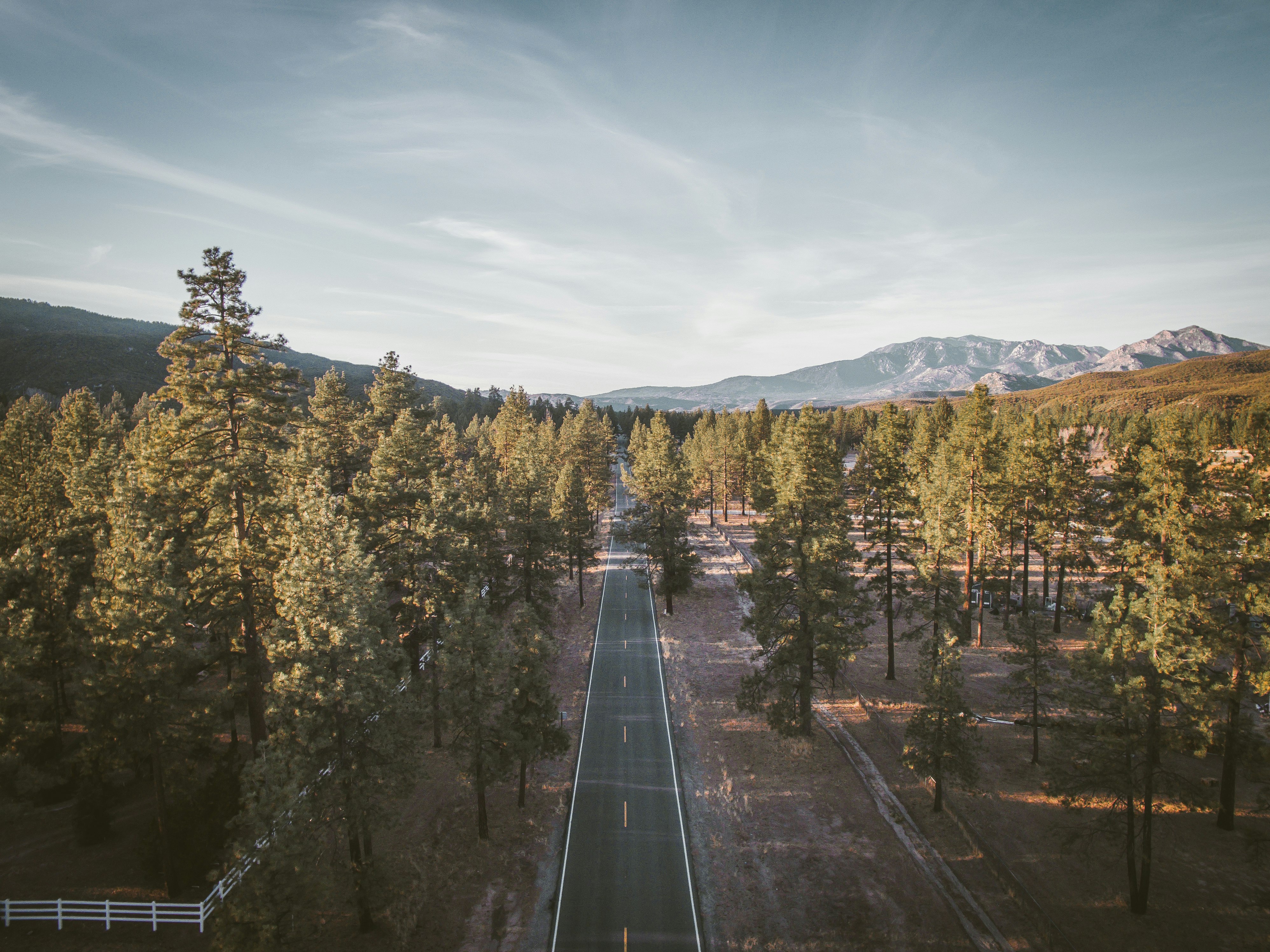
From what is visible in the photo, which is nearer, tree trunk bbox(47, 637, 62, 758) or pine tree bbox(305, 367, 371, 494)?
tree trunk bbox(47, 637, 62, 758)

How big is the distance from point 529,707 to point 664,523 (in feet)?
71.4

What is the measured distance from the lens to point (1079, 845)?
20109 millimetres

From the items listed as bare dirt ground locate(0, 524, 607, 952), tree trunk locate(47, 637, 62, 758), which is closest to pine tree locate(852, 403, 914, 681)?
bare dirt ground locate(0, 524, 607, 952)

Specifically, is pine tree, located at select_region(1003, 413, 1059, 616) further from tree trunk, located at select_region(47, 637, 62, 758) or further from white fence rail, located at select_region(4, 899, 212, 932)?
tree trunk, located at select_region(47, 637, 62, 758)

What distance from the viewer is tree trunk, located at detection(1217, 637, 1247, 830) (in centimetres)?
1884

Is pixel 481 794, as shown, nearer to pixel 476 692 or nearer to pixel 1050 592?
pixel 476 692

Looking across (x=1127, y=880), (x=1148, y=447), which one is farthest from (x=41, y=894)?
(x=1148, y=447)

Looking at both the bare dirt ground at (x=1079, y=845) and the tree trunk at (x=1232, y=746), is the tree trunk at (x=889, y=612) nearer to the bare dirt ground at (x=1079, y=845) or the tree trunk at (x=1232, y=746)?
the bare dirt ground at (x=1079, y=845)

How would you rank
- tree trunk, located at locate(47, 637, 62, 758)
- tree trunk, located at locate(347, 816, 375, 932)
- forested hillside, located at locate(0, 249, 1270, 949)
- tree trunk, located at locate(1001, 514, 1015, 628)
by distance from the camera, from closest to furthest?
forested hillside, located at locate(0, 249, 1270, 949) < tree trunk, located at locate(347, 816, 375, 932) < tree trunk, located at locate(47, 637, 62, 758) < tree trunk, located at locate(1001, 514, 1015, 628)

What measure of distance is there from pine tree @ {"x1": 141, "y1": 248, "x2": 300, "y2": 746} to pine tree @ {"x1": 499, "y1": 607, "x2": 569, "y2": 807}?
358 inches

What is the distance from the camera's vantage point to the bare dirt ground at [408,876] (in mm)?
16141

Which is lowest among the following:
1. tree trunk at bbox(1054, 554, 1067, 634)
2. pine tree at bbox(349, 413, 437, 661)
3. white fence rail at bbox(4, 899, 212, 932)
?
white fence rail at bbox(4, 899, 212, 932)

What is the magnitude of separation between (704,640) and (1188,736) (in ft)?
79.5

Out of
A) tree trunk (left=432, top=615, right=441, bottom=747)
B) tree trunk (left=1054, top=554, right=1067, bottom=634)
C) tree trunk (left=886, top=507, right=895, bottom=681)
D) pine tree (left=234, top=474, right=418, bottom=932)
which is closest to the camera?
pine tree (left=234, top=474, right=418, bottom=932)
